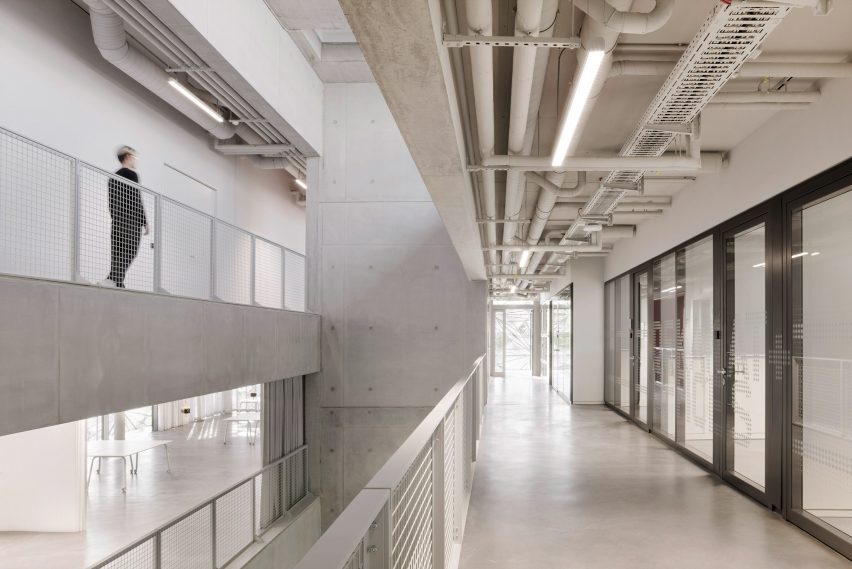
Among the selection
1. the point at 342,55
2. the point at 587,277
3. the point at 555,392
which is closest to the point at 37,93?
the point at 342,55

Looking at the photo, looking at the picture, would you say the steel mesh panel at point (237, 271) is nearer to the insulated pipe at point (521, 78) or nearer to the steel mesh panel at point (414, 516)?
the insulated pipe at point (521, 78)

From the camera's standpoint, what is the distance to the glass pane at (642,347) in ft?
31.9

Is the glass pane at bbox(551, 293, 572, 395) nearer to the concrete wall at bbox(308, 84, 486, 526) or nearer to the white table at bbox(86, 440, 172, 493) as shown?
the concrete wall at bbox(308, 84, 486, 526)

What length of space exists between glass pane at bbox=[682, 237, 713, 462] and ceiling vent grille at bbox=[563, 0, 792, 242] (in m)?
2.81

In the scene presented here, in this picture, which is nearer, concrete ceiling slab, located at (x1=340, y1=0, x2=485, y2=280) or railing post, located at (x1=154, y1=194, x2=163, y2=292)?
concrete ceiling slab, located at (x1=340, y1=0, x2=485, y2=280)

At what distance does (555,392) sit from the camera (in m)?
16.7

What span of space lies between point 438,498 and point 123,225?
4139mm

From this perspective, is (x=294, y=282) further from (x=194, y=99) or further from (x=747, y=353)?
(x=747, y=353)

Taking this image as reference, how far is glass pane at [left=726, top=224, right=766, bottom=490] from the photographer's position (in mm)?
5449

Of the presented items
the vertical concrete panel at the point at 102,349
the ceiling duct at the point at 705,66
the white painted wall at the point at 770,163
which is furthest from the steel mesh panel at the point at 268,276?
the ceiling duct at the point at 705,66

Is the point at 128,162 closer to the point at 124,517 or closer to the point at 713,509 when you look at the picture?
the point at 124,517

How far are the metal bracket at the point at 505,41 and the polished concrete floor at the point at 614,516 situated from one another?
2.98m

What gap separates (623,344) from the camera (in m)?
11.4

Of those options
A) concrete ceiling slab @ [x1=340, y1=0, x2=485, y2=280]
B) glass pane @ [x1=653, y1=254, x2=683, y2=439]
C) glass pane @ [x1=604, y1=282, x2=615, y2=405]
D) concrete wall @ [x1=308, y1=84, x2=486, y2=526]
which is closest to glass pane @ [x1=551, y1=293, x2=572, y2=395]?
glass pane @ [x1=604, y1=282, x2=615, y2=405]
